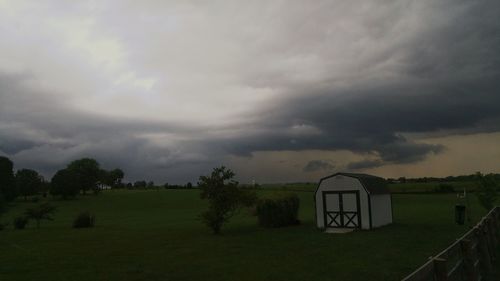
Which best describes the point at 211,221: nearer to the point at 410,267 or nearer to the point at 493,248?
the point at 410,267

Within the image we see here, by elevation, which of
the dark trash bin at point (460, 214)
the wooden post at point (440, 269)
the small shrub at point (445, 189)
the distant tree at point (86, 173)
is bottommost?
the dark trash bin at point (460, 214)

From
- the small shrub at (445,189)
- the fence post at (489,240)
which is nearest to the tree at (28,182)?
the small shrub at (445,189)

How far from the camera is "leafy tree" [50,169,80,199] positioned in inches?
3947

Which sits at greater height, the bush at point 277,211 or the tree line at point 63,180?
the tree line at point 63,180

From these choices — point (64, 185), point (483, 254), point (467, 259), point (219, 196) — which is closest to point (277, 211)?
point (219, 196)

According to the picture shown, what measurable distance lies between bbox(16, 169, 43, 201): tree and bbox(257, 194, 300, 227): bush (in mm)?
79899

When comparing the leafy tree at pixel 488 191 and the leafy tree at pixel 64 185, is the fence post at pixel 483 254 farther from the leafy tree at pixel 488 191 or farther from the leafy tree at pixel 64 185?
the leafy tree at pixel 64 185

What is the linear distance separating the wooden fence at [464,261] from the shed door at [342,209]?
699 inches

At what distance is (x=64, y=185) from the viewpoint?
329 feet

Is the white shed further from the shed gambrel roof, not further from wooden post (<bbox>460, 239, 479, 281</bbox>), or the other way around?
wooden post (<bbox>460, 239, 479, 281</bbox>)

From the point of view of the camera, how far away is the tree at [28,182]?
100231mm

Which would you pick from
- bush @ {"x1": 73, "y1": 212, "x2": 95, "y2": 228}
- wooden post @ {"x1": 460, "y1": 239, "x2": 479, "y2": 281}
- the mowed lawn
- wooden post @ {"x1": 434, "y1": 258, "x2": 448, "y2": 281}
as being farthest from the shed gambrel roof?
wooden post @ {"x1": 434, "y1": 258, "x2": 448, "y2": 281}

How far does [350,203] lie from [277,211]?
708 cm

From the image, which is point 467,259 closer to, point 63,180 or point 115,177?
point 63,180
